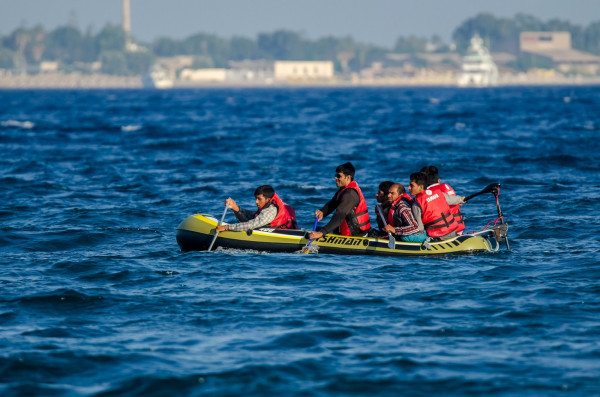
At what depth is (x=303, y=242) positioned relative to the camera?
47.4ft

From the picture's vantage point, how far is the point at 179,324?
416 inches

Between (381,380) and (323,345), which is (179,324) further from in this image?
(381,380)

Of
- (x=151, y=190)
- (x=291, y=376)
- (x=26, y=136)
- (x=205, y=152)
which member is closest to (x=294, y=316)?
(x=291, y=376)

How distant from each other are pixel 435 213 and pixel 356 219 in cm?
124

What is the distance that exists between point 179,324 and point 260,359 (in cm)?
164

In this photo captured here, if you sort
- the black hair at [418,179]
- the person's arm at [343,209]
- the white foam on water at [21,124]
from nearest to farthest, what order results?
the black hair at [418,179], the person's arm at [343,209], the white foam on water at [21,124]

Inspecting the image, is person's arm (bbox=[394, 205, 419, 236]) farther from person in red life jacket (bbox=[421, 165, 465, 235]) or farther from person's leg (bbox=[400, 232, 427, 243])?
person in red life jacket (bbox=[421, 165, 465, 235])

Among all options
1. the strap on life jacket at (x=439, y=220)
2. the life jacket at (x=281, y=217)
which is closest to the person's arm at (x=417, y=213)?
the strap on life jacket at (x=439, y=220)

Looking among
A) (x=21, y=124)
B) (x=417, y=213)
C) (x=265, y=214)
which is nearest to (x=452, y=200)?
(x=417, y=213)

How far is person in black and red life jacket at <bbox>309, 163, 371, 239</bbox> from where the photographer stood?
14.2 metres

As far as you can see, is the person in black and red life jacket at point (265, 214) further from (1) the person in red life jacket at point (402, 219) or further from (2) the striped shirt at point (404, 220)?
(2) the striped shirt at point (404, 220)

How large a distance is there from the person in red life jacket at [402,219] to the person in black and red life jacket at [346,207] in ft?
1.47

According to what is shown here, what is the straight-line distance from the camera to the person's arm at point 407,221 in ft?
46.0

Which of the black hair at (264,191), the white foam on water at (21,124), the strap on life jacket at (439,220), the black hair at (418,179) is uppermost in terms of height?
the black hair at (418,179)
